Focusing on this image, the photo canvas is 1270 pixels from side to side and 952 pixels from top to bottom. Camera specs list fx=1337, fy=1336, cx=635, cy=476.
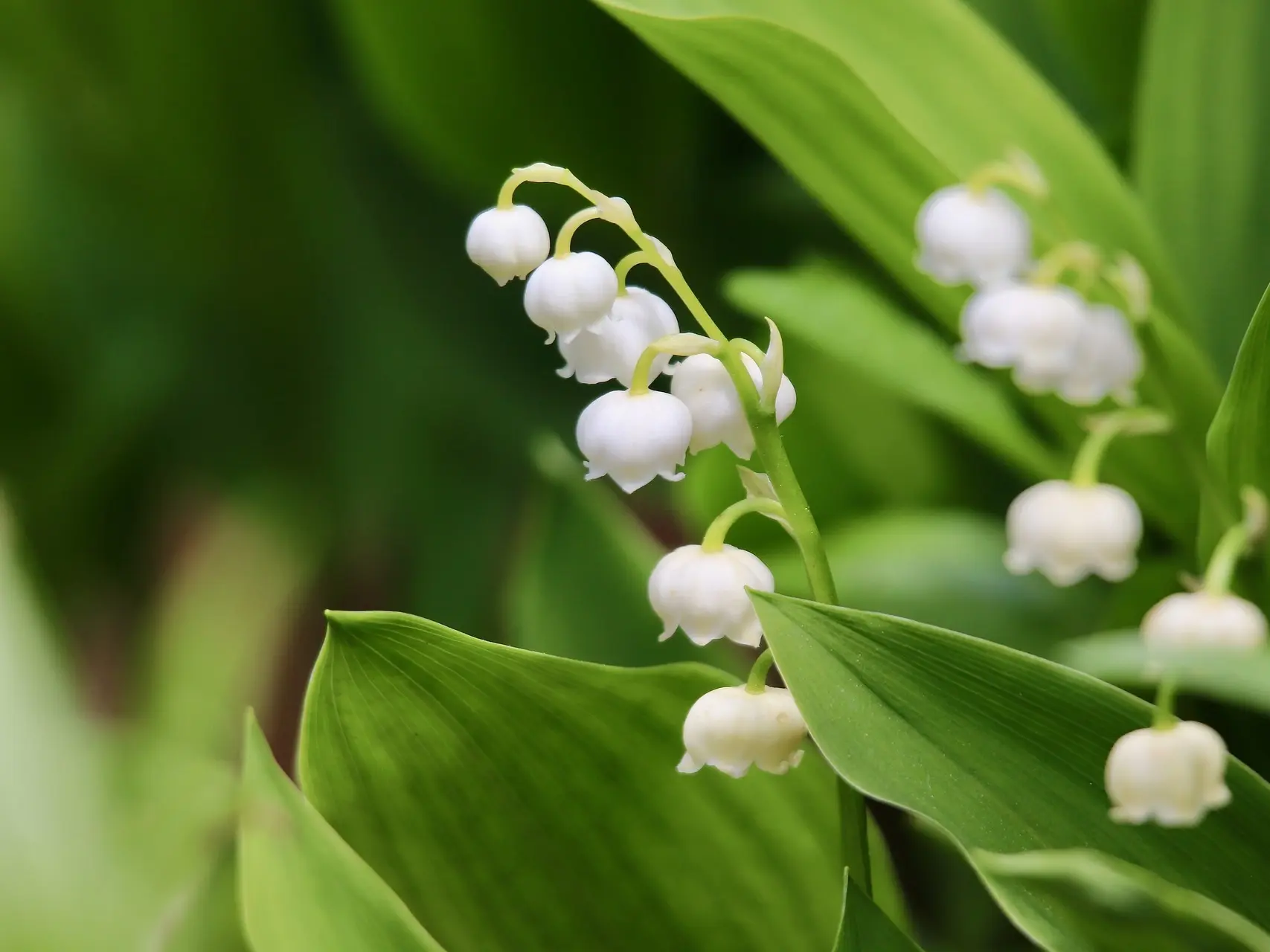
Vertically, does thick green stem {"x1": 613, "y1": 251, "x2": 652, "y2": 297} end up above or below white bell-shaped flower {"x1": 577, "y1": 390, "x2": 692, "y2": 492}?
above

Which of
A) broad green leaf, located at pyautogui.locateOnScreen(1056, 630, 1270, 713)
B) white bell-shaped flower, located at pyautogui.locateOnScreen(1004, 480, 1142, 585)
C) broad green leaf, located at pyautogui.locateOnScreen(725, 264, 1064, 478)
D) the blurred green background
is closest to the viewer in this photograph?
broad green leaf, located at pyautogui.locateOnScreen(1056, 630, 1270, 713)

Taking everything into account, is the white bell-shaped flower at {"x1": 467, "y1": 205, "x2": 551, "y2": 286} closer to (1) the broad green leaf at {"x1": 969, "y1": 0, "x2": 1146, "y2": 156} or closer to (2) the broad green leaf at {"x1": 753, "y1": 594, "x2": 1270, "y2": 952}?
(2) the broad green leaf at {"x1": 753, "y1": 594, "x2": 1270, "y2": 952}

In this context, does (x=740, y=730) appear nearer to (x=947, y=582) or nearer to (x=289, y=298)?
(x=947, y=582)

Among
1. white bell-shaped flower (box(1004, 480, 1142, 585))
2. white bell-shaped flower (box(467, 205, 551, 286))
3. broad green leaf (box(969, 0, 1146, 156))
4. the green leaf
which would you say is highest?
broad green leaf (box(969, 0, 1146, 156))

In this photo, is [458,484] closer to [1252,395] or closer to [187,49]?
[187,49]

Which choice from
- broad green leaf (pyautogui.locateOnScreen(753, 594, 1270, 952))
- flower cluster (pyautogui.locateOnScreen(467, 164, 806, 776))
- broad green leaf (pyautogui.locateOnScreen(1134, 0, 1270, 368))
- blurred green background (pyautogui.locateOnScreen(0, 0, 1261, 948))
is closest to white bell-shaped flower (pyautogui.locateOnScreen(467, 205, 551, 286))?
flower cluster (pyautogui.locateOnScreen(467, 164, 806, 776))

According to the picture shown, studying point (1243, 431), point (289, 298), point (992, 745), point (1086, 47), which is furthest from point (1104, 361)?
point (289, 298)

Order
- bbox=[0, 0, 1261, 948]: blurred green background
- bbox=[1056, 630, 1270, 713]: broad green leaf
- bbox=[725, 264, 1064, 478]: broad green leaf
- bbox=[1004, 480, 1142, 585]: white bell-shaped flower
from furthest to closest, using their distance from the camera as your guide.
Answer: bbox=[0, 0, 1261, 948]: blurred green background
bbox=[725, 264, 1064, 478]: broad green leaf
bbox=[1004, 480, 1142, 585]: white bell-shaped flower
bbox=[1056, 630, 1270, 713]: broad green leaf

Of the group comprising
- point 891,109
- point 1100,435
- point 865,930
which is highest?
point 891,109
